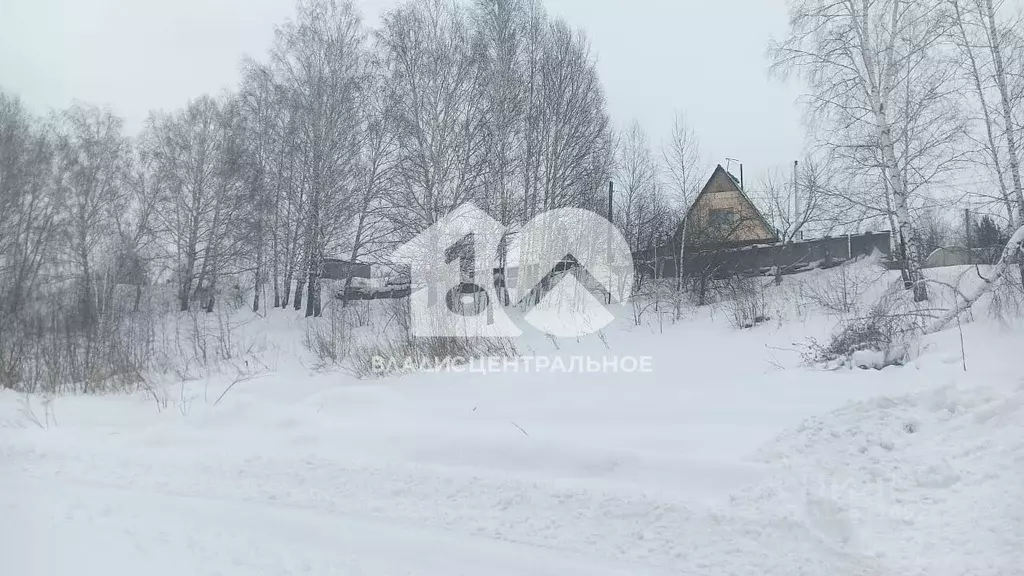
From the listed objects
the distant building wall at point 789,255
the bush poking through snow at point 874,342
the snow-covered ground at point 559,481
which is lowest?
the snow-covered ground at point 559,481

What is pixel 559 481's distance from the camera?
3.73 m

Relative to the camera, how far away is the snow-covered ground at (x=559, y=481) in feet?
9.59

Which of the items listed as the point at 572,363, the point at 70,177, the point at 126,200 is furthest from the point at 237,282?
the point at 572,363

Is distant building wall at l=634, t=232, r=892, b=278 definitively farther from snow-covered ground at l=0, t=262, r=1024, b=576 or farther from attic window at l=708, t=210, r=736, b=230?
snow-covered ground at l=0, t=262, r=1024, b=576

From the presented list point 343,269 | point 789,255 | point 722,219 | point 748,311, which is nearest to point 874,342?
point 748,311

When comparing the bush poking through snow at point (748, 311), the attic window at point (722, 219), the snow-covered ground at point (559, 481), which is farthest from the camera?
the attic window at point (722, 219)

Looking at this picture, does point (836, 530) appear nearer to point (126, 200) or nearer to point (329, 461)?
point (329, 461)

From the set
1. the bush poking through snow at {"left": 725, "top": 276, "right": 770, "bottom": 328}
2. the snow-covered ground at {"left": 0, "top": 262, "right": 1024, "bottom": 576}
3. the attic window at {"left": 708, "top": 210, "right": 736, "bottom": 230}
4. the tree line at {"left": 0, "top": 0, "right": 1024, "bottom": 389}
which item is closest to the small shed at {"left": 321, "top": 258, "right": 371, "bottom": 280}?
the tree line at {"left": 0, "top": 0, "right": 1024, "bottom": 389}

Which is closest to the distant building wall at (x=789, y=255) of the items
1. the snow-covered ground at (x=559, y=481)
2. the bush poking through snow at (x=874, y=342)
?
the bush poking through snow at (x=874, y=342)

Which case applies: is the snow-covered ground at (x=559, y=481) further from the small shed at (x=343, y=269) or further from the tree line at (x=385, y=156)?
the small shed at (x=343, y=269)

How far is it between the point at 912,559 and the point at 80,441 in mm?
6555

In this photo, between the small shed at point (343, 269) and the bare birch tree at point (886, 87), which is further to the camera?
the small shed at point (343, 269)

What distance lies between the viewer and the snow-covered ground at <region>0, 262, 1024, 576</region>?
2.92m

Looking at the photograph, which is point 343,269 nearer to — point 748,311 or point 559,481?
point 748,311
